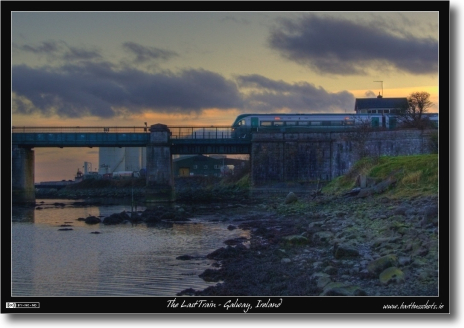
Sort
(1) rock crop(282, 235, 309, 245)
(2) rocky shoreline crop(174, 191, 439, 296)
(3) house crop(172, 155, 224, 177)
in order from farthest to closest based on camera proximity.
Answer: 1. (3) house crop(172, 155, 224, 177)
2. (1) rock crop(282, 235, 309, 245)
3. (2) rocky shoreline crop(174, 191, 439, 296)

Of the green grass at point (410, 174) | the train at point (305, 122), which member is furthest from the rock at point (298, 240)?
the train at point (305, 122)

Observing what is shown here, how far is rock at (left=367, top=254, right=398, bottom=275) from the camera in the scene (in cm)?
1545

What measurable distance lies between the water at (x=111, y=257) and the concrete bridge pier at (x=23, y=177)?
2463 cm

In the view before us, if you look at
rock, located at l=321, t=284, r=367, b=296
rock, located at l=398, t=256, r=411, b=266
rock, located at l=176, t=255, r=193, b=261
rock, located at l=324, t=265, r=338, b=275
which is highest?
rock, located at l=398, t=256, r=411, b=266

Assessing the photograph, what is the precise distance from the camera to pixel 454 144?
44.0ft

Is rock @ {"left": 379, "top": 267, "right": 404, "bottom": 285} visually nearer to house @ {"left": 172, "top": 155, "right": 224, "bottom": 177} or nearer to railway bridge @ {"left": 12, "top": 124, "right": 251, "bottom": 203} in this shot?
railway bridge @ {"left": 12, "top": 124, "right": 251, "bottom": 203}

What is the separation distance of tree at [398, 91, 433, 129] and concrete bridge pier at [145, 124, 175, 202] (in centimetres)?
2823

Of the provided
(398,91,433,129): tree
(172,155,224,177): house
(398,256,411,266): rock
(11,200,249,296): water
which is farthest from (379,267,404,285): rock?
(172,155,224,177): house

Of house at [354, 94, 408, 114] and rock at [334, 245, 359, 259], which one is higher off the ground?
house at [354, 94, 408, 114]

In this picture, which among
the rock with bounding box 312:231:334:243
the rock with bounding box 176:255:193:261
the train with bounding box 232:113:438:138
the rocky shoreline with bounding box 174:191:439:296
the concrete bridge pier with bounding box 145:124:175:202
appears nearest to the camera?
the rocky shoreline with bounding box 174:191:439:296

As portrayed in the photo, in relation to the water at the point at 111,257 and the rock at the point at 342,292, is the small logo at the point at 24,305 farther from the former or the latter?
the rock at the point at 342,292

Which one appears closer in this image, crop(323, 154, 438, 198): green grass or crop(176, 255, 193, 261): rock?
crop(176, 255, 193, 261): rock

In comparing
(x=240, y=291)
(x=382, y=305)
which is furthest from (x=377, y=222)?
(x=382, y=305)

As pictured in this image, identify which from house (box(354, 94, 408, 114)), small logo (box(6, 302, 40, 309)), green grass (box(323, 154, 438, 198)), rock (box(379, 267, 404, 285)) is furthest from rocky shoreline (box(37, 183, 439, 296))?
house (box(354, 94, 408, 114))
